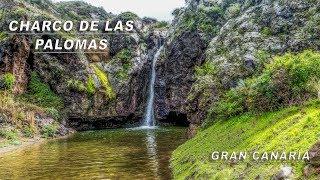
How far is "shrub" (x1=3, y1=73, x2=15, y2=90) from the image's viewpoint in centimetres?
7031

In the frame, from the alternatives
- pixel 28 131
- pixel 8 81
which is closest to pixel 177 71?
pixel 8 81

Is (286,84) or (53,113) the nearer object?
(286,84)

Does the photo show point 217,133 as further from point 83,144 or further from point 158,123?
point 158,123

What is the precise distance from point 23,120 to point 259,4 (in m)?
34.1

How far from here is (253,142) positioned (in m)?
23.3

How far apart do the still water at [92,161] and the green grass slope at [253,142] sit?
92.8 inches

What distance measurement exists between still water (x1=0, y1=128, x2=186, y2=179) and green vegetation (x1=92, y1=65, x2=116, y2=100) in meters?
30.2

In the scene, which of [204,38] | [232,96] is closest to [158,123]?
[204,38]

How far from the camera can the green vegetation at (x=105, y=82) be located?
8012 cm

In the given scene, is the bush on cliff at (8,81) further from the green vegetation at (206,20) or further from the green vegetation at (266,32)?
the green vegetation at (266,32)

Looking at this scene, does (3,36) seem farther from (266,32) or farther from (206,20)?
(266,32)

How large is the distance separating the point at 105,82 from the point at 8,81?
1775 cm

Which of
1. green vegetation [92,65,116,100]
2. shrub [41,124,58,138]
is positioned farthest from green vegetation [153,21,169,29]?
shrub [41,124,58,138]

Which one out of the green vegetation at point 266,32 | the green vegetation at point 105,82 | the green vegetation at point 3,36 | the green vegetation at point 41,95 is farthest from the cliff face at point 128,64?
the green vegetation at point 266,32
